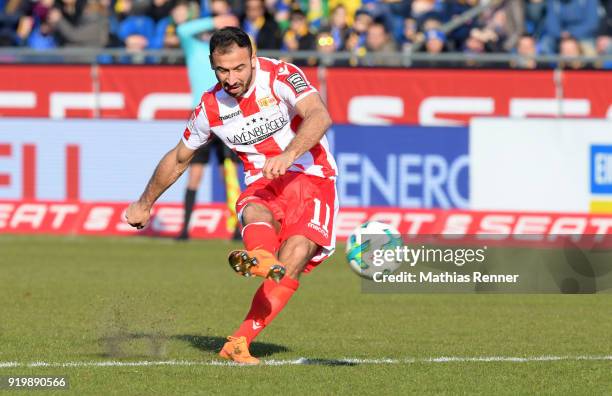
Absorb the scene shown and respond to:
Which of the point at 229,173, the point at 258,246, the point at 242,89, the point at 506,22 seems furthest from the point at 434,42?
the point at 258,246

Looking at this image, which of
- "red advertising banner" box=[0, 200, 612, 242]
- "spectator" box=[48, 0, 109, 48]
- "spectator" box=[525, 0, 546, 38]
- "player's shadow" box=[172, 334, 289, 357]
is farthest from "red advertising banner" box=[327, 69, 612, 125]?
"player's shadow" box=[172, 334, 289, 357]

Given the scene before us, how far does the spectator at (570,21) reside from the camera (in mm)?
21250

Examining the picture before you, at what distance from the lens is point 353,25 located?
71.5ft

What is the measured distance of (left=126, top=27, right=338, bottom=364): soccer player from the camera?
27.7 ft

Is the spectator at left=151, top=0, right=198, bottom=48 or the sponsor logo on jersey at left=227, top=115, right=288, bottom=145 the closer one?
the sponsor logo on jersey at left=227, top=115, right=288, bottom=145

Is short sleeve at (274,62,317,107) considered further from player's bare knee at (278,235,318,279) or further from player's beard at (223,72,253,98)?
player's bare knee at (278,235,318,279)

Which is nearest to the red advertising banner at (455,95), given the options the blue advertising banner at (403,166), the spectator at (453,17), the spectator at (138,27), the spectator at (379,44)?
the blue advertising banner at (403,166)

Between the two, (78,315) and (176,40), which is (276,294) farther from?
(176,40)

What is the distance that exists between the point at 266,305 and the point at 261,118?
1145 millimetres

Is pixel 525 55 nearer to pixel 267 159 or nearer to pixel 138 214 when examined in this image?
pixel 138 214

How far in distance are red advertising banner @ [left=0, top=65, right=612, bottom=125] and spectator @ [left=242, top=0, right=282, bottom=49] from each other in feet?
5.33

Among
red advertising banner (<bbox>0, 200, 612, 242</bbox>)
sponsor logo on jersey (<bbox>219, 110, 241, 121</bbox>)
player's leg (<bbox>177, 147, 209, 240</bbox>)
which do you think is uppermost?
sponsor logo on jersey (<bbox>219, 110, 241, 121</bbox>)

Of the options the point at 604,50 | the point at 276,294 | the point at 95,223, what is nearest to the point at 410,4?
the point at 604,50

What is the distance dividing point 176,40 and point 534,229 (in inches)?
253
